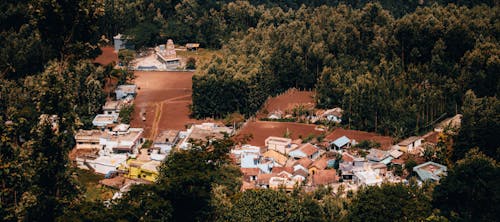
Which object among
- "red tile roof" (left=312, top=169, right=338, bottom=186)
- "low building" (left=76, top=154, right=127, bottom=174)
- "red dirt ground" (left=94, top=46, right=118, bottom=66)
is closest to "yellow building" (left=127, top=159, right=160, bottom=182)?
"low building" (left=76, top=154, right=127, bottom=174)

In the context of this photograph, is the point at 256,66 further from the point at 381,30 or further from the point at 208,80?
the point at 381,30

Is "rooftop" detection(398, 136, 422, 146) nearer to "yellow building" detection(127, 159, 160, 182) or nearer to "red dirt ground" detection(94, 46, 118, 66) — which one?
"yellow building" detection(127, 159, 160, 182)

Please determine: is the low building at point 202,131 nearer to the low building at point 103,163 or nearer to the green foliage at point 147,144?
the green foliage at point 147,144

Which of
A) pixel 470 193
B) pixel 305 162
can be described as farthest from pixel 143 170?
pixel 470 193

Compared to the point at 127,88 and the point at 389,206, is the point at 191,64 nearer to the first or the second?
the point at 127,88

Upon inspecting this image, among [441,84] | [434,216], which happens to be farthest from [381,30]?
[434,216]

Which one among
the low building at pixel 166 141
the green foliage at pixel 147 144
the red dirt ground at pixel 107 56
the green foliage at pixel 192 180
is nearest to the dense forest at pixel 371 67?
the low building at pixel 166 141
